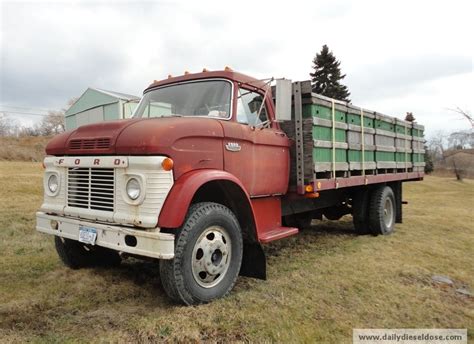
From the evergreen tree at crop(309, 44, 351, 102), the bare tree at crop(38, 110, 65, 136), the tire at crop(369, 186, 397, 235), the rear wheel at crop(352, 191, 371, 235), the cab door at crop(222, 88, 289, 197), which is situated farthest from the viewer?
the bare tree at crop(38, 110, 65, 136)

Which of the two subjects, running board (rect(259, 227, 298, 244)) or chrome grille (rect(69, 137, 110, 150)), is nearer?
chrome grille (rect(69, 137, 110, 150))

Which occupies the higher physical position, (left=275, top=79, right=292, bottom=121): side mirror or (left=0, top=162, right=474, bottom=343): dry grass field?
(left=275, top=79, right=292, bottom=121): side mirror

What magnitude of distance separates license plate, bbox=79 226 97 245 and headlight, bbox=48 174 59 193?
0.66 metres

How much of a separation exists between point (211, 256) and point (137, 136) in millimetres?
1321

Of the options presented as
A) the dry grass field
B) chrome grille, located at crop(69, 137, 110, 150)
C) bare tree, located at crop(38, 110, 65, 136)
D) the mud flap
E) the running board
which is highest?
bare tree, located at crop(38, 110, 65, 136)

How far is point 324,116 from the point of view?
525cm

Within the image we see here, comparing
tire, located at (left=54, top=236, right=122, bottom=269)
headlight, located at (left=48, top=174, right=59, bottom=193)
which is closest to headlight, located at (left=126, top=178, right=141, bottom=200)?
headlight, located at (left=48, top=174, right=59, bottom=193)

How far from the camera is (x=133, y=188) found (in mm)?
3188

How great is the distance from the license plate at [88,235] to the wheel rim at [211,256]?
0.93 metres

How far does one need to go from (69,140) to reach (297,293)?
2.85 m

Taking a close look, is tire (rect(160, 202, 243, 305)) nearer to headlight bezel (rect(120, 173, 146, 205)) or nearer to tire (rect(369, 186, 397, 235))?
headlight bezel (rect(120, 173, 146, 205))

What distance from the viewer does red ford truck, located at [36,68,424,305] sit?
3.16m

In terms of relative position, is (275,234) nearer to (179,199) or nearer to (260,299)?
(260,299)

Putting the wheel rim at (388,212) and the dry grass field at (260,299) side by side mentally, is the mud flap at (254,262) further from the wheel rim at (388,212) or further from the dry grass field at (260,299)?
the wheel rim at (388,212)
